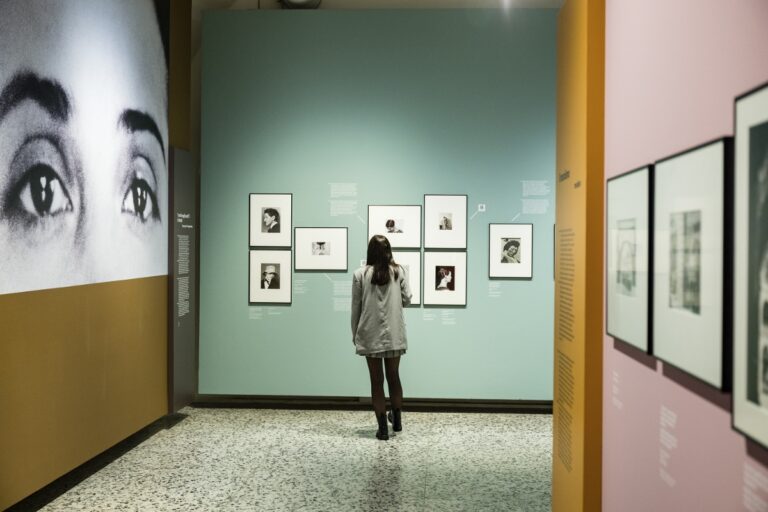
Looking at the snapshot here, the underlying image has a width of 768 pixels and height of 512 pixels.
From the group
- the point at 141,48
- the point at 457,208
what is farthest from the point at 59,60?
the point at 457,208

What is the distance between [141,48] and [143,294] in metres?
2.27

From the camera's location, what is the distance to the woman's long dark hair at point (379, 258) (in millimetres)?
6797

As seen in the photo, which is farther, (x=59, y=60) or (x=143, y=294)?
(x=143, y=294)

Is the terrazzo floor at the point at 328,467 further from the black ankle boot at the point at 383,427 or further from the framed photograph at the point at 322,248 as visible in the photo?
the framed photograph at the point at 322,248

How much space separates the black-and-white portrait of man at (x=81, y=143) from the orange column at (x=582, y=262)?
3370mm

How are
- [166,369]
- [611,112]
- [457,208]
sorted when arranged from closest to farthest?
[611,112]
[166,369]
[457,208]

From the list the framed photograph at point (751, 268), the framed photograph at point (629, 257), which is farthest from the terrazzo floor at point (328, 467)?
the framed photograph at point (751, 268)

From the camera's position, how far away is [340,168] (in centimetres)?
851

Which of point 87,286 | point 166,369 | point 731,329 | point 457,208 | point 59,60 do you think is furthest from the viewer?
point 457,208

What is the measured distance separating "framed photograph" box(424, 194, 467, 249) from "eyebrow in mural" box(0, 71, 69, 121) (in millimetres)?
4231

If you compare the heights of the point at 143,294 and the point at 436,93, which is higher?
the point at 436,93

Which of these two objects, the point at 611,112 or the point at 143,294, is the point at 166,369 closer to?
the point at 143,294

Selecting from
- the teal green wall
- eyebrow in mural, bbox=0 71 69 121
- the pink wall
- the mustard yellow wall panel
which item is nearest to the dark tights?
the teal green wall

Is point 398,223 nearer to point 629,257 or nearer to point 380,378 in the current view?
point 380,378
